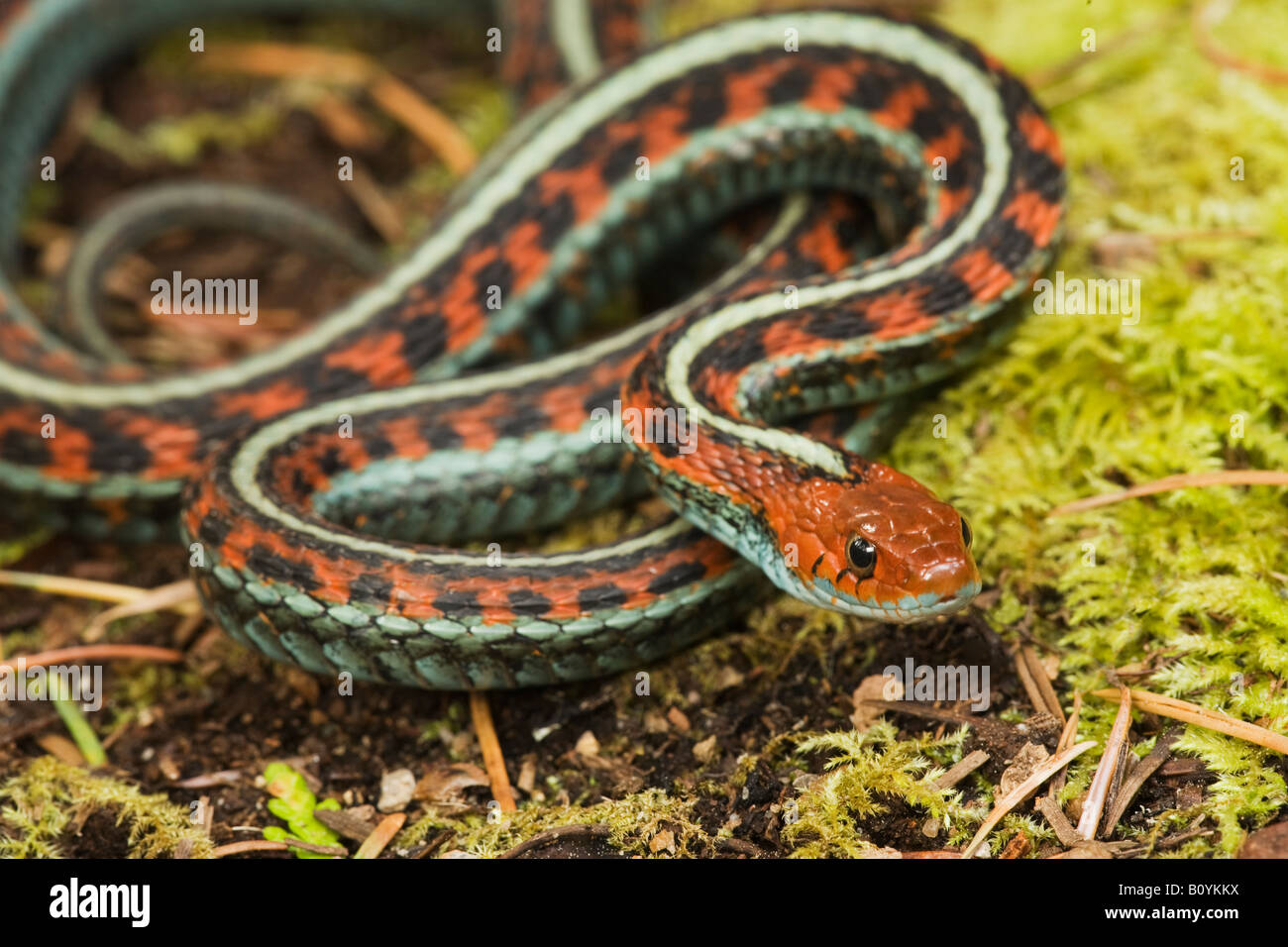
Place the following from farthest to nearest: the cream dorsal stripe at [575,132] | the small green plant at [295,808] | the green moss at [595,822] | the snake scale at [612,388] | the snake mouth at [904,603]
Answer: the cream dorsal stripe at [575,132], the snake scale at [612,388], the small green plant at [295,808], the green moss at [595,822], the snake mouth at [904,603]

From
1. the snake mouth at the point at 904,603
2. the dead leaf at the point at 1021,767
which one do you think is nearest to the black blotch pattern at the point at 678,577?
the snake mouth at the point at 904,603

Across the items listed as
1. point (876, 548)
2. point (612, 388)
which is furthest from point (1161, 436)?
point (612, 388)

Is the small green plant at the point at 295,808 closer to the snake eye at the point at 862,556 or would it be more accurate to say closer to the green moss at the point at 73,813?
the green moss at the point at 73,813

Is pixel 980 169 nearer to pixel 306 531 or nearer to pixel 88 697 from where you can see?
pixel 306 531

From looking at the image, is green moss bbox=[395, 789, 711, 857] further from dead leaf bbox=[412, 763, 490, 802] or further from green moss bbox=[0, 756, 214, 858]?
green moss bbox=[0, 756, 214, 858]

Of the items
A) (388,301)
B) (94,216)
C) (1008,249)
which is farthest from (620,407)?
(94,216)

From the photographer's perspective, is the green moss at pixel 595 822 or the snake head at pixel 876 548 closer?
the snake head at pixel 876 548
